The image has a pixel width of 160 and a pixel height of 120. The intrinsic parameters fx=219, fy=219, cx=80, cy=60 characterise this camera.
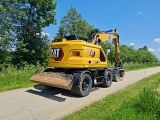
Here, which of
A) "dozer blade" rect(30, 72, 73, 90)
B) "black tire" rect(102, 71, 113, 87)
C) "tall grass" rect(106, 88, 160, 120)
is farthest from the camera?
"black tire" rect(102, 71, 113, 87)

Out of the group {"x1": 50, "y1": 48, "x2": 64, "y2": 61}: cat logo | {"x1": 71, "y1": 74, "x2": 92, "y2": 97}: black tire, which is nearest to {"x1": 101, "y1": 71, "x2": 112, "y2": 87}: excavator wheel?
{"x1": 71, "y1": 74, "x2": 92, "y2": 97}: black tire

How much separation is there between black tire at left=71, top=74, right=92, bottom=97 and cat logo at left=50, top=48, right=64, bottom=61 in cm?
130

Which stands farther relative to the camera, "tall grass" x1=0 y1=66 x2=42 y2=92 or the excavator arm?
the excavator arm

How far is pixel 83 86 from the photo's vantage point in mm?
9203

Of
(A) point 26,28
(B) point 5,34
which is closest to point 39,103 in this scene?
(B) point 5,34

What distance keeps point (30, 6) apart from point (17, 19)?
2.01 meters

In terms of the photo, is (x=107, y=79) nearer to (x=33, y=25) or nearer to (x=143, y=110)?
(x=143, y=110)

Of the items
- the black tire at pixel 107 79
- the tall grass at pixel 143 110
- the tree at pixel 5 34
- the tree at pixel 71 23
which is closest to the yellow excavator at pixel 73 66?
the black tire at pixel 107 79

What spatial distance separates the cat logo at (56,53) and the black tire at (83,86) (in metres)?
1.30

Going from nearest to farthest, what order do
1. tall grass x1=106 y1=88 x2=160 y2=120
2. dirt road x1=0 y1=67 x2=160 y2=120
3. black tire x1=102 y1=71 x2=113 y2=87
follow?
tall grass x1=106 y1=88 x2=160 y2=120
dirt road x1=0 y1=67 x2=160 y2=120
black tire x1=102 y1=71 x2=113 y2=87

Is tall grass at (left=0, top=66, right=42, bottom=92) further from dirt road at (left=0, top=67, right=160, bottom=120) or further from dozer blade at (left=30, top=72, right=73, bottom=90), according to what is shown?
dozer blade at (left=30, top=72, right=73, bottom=90)

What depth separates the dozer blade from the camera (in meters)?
8.16

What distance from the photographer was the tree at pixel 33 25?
2235cm

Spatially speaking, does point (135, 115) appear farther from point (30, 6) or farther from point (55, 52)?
point (30, 6)
